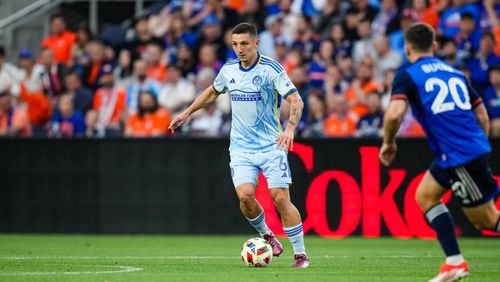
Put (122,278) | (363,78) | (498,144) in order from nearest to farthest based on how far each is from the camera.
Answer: (122,278), (498,144), (363,78)

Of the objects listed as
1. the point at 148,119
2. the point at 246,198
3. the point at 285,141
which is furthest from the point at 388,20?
the point at 285,141

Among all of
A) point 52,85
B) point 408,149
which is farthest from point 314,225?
point 52,85

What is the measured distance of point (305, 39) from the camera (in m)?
20.5

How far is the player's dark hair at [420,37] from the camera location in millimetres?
9055

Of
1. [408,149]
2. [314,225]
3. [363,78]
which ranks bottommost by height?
[314,225]

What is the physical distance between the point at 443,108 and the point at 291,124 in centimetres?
245

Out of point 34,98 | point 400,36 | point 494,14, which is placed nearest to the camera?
point 494,14

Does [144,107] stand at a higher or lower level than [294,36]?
lower

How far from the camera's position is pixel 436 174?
916cm

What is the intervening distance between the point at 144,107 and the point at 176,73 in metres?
1.29

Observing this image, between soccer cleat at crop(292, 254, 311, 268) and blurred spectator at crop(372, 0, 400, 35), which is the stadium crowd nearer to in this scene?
blurred spectator at crop(372, 0, 400, 35)

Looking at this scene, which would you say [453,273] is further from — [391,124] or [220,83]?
[220,83]

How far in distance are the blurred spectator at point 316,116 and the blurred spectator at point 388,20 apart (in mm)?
2024

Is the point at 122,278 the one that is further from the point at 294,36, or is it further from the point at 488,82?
the point at 294,36
